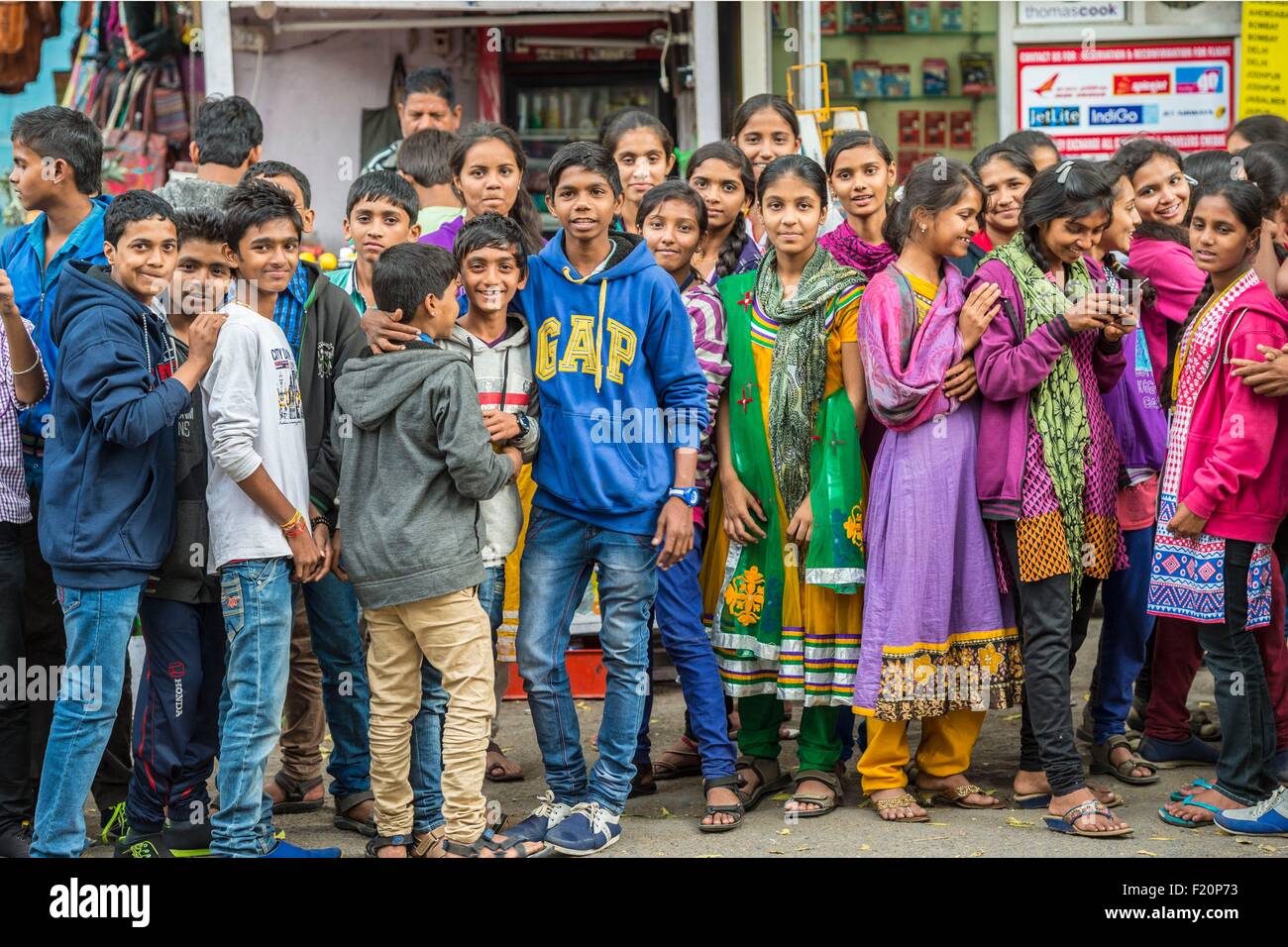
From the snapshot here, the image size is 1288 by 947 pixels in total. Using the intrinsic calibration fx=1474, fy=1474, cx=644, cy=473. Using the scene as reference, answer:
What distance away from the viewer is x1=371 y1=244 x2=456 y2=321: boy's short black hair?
13.7 ft

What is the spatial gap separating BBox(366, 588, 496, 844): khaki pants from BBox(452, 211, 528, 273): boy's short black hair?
1021mm

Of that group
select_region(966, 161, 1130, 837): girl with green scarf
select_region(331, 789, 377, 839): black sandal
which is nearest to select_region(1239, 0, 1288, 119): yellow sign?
select_region(966, 161, 1130, 837): girl with green scarf

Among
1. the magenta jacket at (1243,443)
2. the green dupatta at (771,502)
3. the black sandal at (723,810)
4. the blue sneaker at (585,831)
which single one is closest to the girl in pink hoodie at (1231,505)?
the magenta jacket at (1243,443)

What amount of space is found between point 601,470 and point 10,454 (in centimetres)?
176

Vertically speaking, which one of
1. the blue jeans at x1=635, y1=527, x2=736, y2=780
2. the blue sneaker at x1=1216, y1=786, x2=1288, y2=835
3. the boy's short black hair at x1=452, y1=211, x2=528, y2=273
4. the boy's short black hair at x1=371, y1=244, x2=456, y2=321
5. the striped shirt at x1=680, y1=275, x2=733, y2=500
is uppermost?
the boy's short black hair at x1=452, y1=211, x2=528, y2=273

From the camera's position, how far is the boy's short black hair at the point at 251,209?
167 inches

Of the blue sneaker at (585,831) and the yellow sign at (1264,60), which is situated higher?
the yellow sign at (1264,60)

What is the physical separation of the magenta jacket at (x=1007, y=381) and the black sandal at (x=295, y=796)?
2413 mm

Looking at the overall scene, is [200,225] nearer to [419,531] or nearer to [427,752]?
[419,531]

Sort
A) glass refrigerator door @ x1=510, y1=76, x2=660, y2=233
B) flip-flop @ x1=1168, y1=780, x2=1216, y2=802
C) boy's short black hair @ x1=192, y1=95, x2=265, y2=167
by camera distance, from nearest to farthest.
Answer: flip-flop @ x1=1168, y1=780, x2=1216, y2=802
boy's short black hair @ x1=192, y1=95, x2=265, y2=167
glass refrigerator door @ x1=510, y1=76, x2=660, y2=233

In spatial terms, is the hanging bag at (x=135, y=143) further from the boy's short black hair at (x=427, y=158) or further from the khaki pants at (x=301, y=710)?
the khaki pants at (x=301, y=710)

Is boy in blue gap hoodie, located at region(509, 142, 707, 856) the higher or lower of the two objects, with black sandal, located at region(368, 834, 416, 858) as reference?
higher

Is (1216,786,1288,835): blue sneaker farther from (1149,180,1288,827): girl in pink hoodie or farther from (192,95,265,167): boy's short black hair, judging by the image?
(192,95,265,167): boy's short black hair

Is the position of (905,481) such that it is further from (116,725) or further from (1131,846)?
(116,725)
